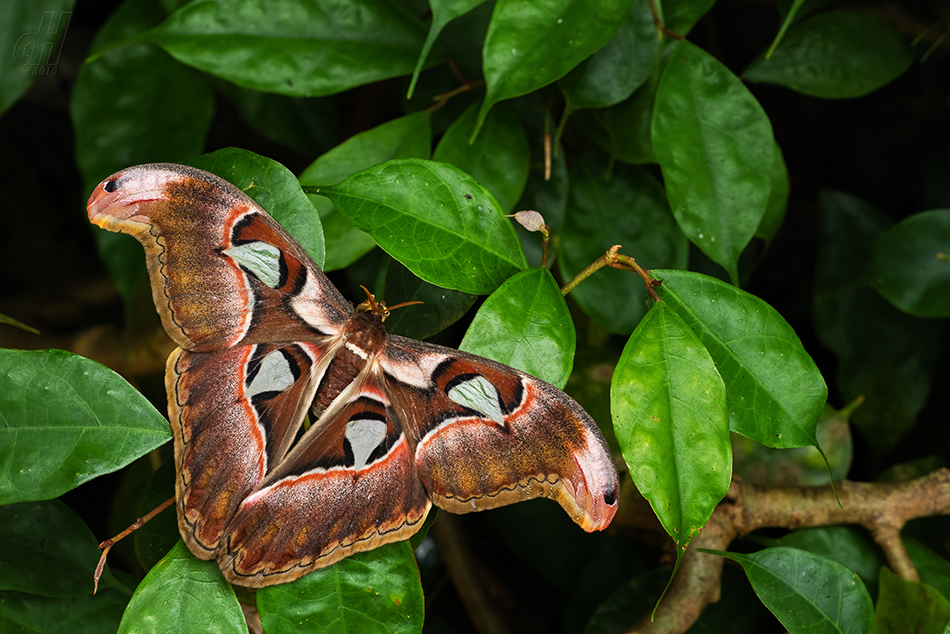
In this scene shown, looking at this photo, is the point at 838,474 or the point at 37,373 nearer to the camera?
the point at 37,373

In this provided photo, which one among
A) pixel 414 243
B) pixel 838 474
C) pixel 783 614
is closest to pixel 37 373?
pixel 414 243

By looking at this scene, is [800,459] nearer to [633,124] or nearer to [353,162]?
[633,124]

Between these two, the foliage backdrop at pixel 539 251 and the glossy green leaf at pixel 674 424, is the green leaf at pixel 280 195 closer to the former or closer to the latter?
the foliage backdrop at pixel 539 251

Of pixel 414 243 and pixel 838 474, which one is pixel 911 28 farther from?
pixel 414 243

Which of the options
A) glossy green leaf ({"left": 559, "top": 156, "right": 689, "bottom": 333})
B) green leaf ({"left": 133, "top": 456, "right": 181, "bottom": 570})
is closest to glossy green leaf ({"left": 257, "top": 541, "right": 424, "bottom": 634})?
green leaf ({"left": 133, "top": 456, "right": 181, "bottom": 570})

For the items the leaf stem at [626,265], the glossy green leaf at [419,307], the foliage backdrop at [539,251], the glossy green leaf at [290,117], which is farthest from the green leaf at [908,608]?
the glossy green leaf at [290,117]

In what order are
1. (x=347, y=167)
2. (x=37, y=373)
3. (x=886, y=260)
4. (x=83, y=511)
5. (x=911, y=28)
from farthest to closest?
(x=83, y=511) → (x=911, y=28) → (x=886, y=260) → (x=347, y=167) → (x=37, y=373)
